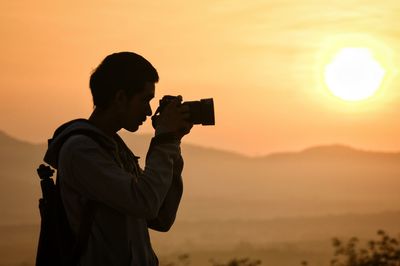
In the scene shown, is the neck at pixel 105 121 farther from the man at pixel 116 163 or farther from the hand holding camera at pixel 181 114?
the hand holding camera at pixel 181 114

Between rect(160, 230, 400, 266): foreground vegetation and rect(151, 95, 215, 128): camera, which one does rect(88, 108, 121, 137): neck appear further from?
rect(160, 230, 400, 266): foreground vegetation

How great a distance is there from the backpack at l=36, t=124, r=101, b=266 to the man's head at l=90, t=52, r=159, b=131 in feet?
0.60

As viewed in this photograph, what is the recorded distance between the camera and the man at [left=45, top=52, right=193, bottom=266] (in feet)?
12.2

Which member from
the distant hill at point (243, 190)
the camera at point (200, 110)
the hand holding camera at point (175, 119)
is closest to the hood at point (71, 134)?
the hand holding camera at point (175, 119)

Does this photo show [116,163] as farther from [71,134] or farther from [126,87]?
[126,87]

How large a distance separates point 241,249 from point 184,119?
151371mm

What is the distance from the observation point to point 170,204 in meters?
4.27

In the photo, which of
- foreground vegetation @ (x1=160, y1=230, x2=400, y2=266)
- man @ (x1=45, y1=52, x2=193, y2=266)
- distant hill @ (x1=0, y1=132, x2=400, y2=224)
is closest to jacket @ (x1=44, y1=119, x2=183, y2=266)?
man @ (x1=45, y1=52, x2=193, y2=266)

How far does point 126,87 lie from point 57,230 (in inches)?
25.2

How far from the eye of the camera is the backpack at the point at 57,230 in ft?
12.2

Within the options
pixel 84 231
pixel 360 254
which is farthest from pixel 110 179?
pixel 360 254

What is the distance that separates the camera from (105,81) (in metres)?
3.95

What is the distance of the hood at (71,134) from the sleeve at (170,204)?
484 millimetres

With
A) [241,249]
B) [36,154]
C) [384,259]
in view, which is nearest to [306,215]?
[241,249]
